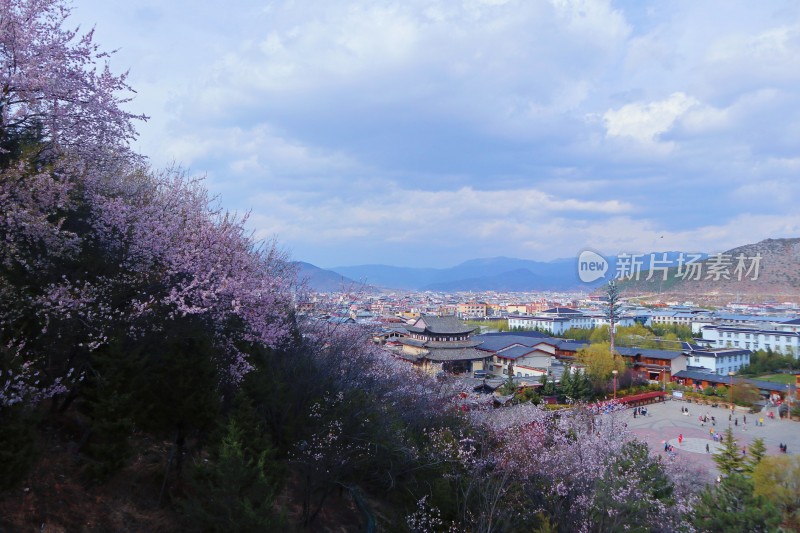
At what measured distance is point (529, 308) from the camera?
100812mm

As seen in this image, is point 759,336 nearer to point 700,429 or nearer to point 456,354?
point 700,429

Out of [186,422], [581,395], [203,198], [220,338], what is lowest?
[581,395]

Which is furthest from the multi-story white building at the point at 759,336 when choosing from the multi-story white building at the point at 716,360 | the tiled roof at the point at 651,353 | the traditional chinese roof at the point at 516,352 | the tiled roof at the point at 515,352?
the tiled roof at the point at 515,352

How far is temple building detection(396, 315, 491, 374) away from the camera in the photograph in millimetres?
36531

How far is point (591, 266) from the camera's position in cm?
6719

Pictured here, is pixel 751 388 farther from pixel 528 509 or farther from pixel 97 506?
pixel 97 506

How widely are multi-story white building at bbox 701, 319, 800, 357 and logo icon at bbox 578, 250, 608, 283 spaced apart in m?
13.2

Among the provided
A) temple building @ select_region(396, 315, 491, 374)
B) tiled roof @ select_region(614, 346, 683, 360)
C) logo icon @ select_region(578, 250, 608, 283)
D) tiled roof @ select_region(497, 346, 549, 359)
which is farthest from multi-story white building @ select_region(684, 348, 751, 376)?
logo icon @ select_region(578, 250, 608, 283)

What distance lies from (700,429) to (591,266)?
4198cm

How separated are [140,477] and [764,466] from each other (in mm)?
Result: 14740

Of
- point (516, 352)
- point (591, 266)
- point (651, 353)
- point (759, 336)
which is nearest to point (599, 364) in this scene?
point (516, 352)

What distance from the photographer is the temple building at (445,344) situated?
36531 mm

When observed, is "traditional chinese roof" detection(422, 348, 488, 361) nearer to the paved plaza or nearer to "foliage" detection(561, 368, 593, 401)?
"foliage" detection(561, 368, 593, 401)

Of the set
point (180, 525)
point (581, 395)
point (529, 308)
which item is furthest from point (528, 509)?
point (529, 308)
